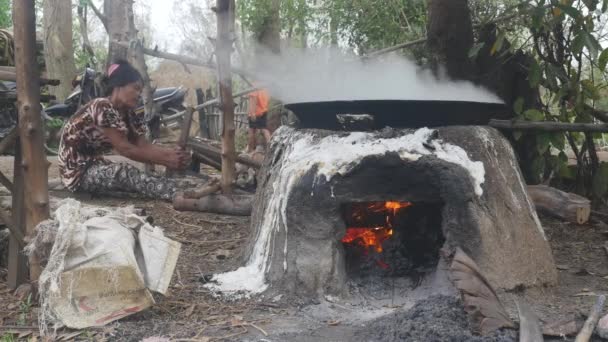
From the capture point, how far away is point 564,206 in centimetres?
504

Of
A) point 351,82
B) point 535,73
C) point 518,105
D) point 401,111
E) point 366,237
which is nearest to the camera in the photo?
point 401,111

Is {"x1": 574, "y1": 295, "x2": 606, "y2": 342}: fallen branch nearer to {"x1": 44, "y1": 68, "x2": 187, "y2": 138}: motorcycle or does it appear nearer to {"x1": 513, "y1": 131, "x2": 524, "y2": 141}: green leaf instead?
{"x1": 513, "y1": 131, "x2": 524, "y2": 141}: green leaf

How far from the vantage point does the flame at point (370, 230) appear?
177 inches

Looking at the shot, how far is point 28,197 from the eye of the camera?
12.4ft

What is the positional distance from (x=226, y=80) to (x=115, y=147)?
117 cm

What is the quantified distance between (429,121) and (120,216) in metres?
1.96

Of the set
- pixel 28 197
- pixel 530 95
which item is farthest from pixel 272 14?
→ pixel 28 197

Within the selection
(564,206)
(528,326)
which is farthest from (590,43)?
(528,326)

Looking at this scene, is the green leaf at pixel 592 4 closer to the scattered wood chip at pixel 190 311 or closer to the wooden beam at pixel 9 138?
the scattered wood chip at pixel 190 311

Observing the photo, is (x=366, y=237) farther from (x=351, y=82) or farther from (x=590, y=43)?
(x=590, y=43)

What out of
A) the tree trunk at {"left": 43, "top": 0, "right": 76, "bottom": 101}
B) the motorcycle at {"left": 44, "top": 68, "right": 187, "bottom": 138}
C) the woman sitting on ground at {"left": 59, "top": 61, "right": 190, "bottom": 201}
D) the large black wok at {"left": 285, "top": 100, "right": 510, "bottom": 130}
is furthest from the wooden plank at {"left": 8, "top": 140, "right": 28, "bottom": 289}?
the tree trunk at {"left": 43, "top": 0, "right": 76, "bottom": 101}

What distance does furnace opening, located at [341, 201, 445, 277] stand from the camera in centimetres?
446

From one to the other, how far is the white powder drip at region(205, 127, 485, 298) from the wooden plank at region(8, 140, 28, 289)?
3.95ft

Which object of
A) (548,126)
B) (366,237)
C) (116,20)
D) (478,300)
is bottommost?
(478,300)
